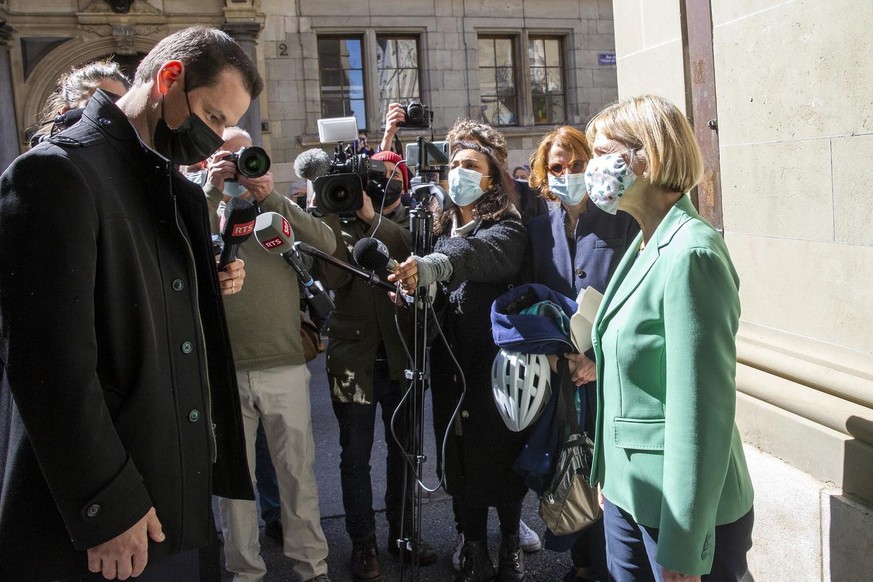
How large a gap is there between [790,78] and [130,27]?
11.8 m

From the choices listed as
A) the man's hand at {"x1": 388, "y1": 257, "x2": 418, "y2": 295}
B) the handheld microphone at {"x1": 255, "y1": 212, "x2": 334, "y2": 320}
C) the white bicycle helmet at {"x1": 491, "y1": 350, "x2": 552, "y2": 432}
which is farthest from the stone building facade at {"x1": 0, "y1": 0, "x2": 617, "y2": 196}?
the white bicycle helmet at {"x1": 491, "y1": 350, "x2": 552, "y2": 432}

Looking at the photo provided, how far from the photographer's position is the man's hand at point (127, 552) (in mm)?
1669

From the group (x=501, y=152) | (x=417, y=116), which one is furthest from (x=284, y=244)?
(x=417, y=116)

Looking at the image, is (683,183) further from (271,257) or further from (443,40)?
(443,40)

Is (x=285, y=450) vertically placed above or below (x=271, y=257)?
below

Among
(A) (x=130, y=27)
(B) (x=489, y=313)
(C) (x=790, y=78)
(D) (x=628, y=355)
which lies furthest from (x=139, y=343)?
(A) (x=130, y=27)

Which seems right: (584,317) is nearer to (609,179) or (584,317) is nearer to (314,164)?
(609,179)

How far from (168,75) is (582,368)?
6.15ft

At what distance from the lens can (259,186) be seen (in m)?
3.49

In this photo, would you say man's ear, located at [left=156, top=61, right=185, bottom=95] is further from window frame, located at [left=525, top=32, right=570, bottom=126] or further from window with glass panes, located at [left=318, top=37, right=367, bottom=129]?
window frame, located at [left=525, top=32, right=570, bottom=126]

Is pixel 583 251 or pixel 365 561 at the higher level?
pixel 583 251

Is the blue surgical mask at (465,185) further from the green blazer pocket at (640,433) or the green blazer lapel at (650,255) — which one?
the green blazer pocket at (640,433)

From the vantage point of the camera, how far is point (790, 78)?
2.69m

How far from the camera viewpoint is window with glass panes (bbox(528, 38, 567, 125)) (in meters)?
14.7
